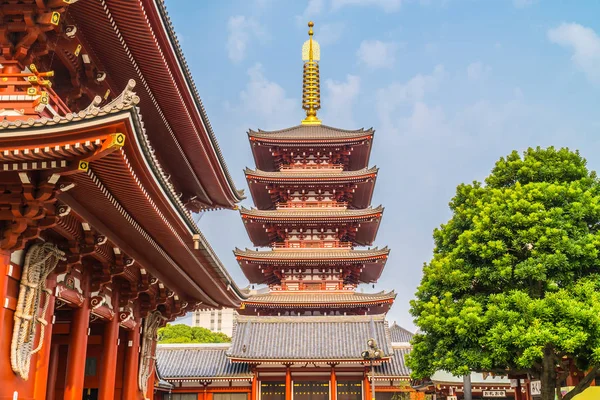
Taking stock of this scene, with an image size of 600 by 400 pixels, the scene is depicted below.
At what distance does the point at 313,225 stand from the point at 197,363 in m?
11.8

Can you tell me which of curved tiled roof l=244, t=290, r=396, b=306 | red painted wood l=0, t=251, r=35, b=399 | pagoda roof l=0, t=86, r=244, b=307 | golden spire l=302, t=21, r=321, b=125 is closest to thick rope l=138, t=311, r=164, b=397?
pagoda roof l=0, t=86, r=244, b=307

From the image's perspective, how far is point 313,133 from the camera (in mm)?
42250

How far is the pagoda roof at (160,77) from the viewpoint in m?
11.2

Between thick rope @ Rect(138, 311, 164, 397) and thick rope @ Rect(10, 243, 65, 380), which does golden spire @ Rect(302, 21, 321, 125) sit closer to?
thick rope @ Rect(138, 311, 164, 397)

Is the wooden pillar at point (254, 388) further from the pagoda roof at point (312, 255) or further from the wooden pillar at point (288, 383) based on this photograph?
the pagoda roof at point (312, 255)

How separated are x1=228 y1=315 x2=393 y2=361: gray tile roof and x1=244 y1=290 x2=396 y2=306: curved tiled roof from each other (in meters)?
1.24

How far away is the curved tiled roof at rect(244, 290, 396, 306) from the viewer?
36344mm

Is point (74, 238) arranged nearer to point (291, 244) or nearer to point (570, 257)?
point (570, 257)

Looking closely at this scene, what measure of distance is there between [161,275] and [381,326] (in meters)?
20.8

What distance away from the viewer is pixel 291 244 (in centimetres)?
3903

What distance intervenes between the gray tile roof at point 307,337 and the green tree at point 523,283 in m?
12.3

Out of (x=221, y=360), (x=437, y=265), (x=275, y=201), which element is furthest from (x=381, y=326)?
(x=437, y=265)

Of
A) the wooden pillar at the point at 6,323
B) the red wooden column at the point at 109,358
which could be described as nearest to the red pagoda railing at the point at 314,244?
the red wooden column at the point at 109,358

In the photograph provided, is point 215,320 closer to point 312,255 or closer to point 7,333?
point 312,255
